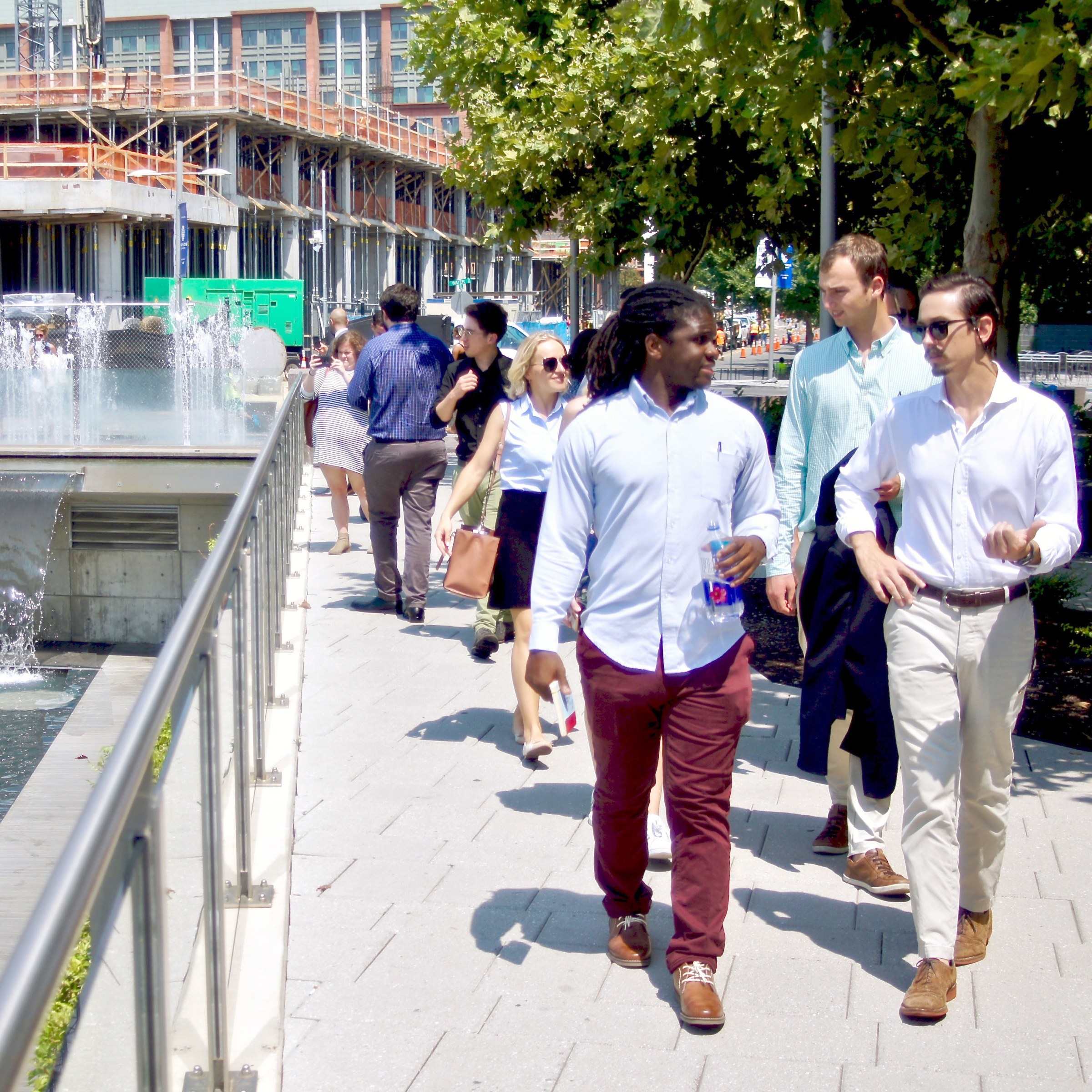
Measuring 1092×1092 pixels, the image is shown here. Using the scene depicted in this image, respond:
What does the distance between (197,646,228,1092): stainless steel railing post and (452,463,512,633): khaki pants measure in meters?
4.15

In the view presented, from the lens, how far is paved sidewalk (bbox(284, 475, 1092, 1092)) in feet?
11.4

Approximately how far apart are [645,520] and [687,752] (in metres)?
0.60

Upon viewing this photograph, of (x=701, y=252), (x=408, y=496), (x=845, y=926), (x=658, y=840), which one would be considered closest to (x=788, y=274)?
(x=701, y=252)

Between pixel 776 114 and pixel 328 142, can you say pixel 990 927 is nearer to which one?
pixel 776 114

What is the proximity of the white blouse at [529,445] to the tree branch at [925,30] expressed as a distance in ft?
7.87

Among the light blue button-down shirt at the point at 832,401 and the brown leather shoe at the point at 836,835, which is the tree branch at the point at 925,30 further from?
the brown leather shoe at the point at 836,835

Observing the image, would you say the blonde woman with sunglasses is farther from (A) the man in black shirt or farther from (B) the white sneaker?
(A) the man in black shirt

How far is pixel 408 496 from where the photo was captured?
30.0 feet

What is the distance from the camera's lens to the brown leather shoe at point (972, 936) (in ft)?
13.3

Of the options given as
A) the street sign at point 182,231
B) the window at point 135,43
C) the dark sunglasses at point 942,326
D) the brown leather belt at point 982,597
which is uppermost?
the window at point 135,43

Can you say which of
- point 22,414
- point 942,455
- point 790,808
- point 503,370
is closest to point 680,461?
point 942,455

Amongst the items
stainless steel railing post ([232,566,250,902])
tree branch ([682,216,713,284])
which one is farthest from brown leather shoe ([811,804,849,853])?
tree branch ([682,216,713,284])

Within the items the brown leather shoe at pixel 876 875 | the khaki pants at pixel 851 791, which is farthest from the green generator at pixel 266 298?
the brown leather shoe at pixel 876 875

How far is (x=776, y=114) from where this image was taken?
766 centimetres
